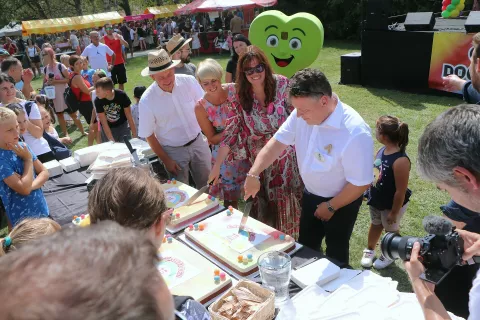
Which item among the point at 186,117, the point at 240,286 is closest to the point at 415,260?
the point at 240,286

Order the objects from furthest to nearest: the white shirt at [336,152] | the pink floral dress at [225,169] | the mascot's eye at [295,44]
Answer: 1. the mascot's eye at [295,44]
2. the pink floral dress at [225,169]
3. the white shirt at [336,152]

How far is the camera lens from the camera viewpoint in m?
1.40

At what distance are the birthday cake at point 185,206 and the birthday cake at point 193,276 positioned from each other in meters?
0.33

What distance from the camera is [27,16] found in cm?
3562

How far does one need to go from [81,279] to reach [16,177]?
2.48m

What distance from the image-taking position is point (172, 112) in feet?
10.9

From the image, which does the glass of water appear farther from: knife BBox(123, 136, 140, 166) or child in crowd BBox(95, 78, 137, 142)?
child in crowd BBox(95, 78, 137, 142)

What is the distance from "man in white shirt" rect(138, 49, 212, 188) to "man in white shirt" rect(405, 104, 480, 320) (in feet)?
7.73

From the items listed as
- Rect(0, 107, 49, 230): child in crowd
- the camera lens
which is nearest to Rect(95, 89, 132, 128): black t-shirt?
Rect(0, 107, 49, 230): child in crowd

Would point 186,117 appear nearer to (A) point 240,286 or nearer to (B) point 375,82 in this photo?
(A) point 240,286

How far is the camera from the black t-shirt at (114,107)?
15.3ft

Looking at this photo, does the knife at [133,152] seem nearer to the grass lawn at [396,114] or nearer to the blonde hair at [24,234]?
the blonde hair at [24,234]

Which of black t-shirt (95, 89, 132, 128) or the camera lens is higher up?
the camera lens

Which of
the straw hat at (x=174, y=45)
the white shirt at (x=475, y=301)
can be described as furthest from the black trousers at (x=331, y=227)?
the straw hat at (x=174, y=45)
